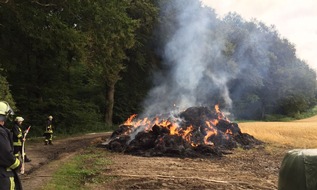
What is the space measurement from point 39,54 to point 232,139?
17668mm

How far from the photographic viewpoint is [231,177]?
1219 cm

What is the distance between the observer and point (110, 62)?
27.0 meters

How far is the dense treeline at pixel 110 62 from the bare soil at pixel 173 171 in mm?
6112

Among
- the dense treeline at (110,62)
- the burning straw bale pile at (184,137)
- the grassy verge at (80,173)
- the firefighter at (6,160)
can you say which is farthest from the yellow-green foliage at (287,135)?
the firefighter at (6,160)

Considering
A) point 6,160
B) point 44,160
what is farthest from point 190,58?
point 6,160

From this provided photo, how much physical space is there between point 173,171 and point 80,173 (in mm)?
3303

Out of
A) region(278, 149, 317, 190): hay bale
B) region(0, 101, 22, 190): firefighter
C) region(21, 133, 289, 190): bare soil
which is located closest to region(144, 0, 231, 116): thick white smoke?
region(21, 133, 289, 190): bare soil

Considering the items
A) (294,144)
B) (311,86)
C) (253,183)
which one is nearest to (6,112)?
(253,183)

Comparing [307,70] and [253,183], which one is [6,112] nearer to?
[253,183]

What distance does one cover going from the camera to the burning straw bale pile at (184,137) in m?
17.7

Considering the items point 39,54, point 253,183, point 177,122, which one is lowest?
point 253,183

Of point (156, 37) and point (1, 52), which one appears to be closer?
point (1, 52)

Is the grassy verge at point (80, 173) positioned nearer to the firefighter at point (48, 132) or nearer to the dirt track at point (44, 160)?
the dirt track at point (44, 160)

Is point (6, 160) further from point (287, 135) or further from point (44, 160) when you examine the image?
point (287, 135)
